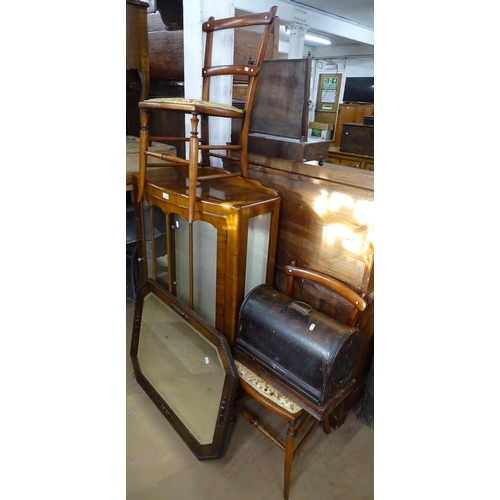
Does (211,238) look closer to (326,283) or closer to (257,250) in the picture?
(257,250)

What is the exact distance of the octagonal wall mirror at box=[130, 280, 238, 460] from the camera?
1565 mm

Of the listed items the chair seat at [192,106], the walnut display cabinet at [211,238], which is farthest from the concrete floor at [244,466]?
the chair seat at [192,106]

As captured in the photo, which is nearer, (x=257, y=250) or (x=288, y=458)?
(x=288, y=458)

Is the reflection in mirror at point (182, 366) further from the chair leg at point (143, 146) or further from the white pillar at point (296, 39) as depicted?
the white pillar at point (296, 39)

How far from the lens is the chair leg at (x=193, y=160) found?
4.77 feet

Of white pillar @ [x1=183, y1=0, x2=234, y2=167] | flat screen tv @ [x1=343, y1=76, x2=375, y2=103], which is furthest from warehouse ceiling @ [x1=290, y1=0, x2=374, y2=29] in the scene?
white pillar @ [x1=183, y1=0, x2=234, y2=167]

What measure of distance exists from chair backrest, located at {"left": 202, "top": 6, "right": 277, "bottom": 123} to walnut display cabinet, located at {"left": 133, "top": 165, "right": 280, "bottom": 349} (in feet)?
1.27

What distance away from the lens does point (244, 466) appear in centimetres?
160

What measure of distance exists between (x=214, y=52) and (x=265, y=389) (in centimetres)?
168

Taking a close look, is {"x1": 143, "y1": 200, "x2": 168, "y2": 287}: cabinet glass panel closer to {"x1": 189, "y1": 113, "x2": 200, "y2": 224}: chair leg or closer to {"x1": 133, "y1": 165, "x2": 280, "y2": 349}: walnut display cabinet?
{"x1": 133, "y1": 165, "x2": 280, "y2": 349}: walnut display cabinet

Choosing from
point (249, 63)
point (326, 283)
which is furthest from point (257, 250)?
point (249, 63)
